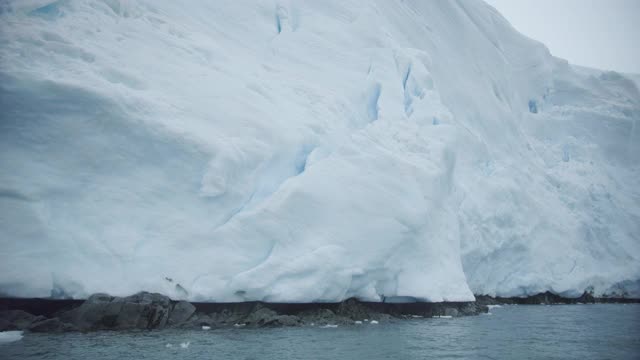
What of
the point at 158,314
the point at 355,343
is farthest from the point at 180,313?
the point at 355,343

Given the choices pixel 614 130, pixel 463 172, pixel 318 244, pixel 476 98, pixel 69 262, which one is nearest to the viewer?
pixel 69 262

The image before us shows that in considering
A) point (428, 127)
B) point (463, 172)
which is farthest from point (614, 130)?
point (428, 127)

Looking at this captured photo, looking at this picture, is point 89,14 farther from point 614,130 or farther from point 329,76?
point 614,130

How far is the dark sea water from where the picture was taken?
738 cm

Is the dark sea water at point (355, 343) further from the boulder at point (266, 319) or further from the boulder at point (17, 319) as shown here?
the boulder at point (17, 319)

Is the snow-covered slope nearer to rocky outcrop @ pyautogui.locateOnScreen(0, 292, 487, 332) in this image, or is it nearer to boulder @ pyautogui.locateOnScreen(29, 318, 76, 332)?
rocky outcrop @ pyautogui.locateOnScreen(0, 292, 487, 332)

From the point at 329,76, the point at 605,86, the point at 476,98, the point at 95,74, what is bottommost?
the point at 95,74

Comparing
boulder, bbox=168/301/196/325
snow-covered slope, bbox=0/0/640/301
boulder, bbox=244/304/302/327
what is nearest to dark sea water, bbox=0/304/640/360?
boulder, bbox=244/304/302/327

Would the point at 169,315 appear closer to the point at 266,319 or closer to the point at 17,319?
the point at 266,319

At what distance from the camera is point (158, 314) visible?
9.41 m

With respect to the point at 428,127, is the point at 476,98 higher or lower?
higher

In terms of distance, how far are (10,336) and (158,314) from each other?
2342 mm

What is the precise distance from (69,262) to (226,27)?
24.7ft

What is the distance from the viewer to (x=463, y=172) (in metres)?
17.6
